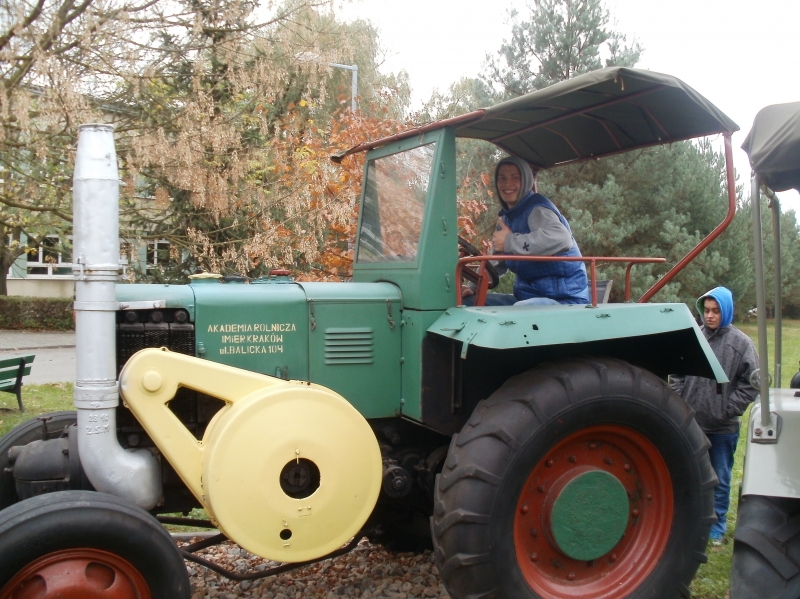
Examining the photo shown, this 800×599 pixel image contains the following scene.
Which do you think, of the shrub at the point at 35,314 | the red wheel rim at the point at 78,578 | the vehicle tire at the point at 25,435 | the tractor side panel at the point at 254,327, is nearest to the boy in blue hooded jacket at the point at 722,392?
the tractor side panel at the point at 254,327

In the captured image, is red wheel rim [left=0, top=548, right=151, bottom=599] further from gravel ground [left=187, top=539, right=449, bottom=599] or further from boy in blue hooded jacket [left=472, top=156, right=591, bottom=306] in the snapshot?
boy in blue hooded jacket [left=472, top=156, right=591, bottom=306]

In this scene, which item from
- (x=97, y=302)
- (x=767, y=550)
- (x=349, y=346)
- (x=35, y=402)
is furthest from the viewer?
(x=35, y=402)

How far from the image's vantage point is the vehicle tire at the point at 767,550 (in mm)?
2717

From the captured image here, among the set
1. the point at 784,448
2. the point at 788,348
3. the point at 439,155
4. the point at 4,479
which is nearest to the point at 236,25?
the point at 439,155

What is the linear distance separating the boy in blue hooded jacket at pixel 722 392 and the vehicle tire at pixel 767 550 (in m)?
2.46

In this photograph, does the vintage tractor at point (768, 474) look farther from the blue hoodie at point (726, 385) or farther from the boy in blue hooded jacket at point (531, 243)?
the blue hoodie at point (726, 385)

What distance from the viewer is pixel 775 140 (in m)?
2.86

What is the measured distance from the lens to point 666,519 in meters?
3.83

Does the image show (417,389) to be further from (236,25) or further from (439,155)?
(236,25)

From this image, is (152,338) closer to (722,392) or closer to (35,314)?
(722,392)

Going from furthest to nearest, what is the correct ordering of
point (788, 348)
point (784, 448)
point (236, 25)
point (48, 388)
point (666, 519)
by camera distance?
point (788, 348) < point (48, 388) < point (236, 25) < point (666, 519) < point (784, 448)

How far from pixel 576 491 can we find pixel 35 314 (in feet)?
73.4

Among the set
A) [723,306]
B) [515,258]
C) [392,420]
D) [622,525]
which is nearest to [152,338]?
[392,420]

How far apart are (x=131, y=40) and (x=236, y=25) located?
1186 millimetres
